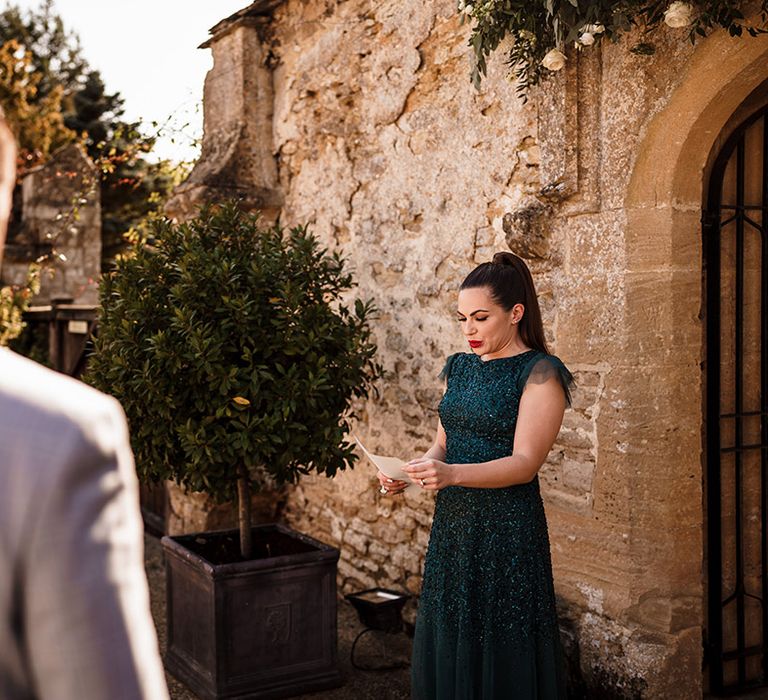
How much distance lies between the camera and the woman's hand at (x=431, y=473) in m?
2.94

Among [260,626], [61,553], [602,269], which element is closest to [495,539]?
[602,269]


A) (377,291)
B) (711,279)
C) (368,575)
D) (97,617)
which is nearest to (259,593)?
(368,575)

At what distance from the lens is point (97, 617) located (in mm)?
807

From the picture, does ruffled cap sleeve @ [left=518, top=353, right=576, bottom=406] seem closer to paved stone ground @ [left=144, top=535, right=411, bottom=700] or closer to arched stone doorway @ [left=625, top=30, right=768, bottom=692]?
arched stone doorway @ [left=625, top=30, right=768, bottom=692]

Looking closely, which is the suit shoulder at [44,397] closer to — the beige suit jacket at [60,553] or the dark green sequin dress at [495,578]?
the beige suit jacket at [60,553]

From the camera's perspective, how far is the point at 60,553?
80 cm

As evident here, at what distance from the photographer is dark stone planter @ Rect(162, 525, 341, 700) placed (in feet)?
13.6

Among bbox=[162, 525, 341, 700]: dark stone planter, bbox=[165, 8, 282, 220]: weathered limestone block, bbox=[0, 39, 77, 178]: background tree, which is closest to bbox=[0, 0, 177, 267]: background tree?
bbox=[0, 39, 77, 178]: background tree

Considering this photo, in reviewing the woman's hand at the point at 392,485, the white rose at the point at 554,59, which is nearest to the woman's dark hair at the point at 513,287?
the woman's hand at the point at 392,485

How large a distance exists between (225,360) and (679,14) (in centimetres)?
232

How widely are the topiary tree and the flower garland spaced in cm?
126

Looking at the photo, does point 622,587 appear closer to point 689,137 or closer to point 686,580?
point 686,580

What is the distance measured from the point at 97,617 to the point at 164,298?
11.9 ft

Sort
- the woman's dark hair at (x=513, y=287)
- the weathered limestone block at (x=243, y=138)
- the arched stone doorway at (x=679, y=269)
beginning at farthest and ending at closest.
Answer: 1. the weathered limestone block at (x=243, y=138)
2. the arched stone doorway at (x=679, y=269)
3. the woman's dark hair at (x=513, y=287)
